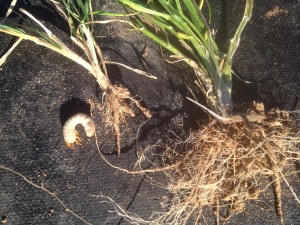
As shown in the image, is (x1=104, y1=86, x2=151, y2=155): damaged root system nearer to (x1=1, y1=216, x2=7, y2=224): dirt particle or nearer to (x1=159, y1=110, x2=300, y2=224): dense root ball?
(x1=159, y1=110, x2=300, y2=224): dense root ball

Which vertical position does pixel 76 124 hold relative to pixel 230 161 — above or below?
above

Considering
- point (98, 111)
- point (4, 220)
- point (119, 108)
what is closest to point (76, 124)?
point (98, 111)

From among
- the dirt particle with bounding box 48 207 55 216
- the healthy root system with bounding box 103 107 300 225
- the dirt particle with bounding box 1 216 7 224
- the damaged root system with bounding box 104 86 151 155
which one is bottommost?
the healthy root system with bounding box 103 107 300 225

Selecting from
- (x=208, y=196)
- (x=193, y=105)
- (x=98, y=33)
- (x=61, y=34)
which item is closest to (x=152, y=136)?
(x=193, y=105)

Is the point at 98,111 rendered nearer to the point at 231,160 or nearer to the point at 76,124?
the point at 76,124

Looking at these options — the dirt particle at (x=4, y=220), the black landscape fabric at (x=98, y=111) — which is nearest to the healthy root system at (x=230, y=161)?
the black landscape fabric at (x=98, y=111)

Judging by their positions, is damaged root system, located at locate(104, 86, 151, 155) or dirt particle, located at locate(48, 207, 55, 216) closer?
damaged root system, located at locate(104, 86, 151, 155)

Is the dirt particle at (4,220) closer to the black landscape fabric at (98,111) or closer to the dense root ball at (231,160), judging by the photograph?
the black landscape fabric at (98,111)

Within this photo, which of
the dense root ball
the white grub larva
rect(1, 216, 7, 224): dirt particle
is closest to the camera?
the dense root ball

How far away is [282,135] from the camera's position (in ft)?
4.99

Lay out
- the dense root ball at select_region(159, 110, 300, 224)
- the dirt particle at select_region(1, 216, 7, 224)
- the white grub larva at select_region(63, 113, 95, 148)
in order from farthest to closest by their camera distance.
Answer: the dirt particle at select_region(1, 216, 7, 224) → the white grub larva at select_region(63, 113, 95, 148) → the dense root ball at select_region(159, 110, 300, 224)

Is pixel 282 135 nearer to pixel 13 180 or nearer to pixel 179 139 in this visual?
pixel 179 139

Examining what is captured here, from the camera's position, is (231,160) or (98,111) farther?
(98,111)

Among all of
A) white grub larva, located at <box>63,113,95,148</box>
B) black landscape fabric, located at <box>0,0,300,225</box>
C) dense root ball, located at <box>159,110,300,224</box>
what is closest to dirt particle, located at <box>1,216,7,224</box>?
black landscape fabric, located at <box>0,0,300,225</box>
